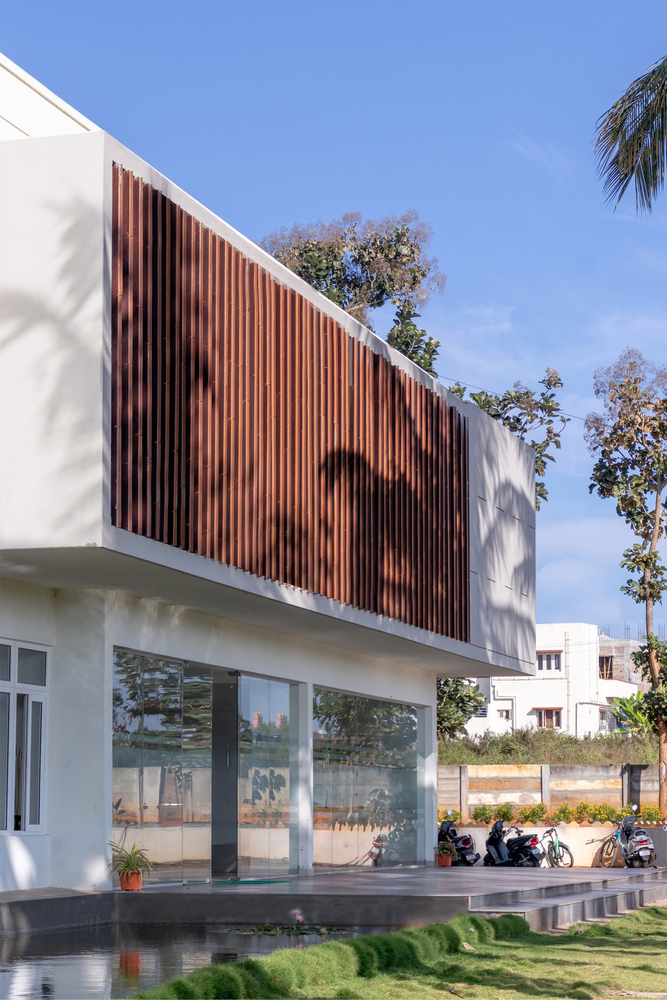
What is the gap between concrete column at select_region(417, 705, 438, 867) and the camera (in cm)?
2466

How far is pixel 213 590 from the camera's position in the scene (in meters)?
15.0

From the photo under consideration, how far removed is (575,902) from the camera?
14.7 metres

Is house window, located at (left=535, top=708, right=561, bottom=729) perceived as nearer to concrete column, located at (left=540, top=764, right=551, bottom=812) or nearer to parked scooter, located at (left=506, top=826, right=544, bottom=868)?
concrete column, located at (left=540, top=764, right=551, bottom=812)

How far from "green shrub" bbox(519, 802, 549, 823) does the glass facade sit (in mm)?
11437

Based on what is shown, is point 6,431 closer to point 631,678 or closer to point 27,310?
point 27,310

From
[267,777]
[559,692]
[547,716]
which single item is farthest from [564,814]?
[547,716]

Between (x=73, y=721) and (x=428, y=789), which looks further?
(x=428, y=789)

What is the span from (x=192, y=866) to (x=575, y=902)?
197 inches

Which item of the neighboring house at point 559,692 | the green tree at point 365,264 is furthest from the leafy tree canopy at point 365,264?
the neighboring house at point 559,692

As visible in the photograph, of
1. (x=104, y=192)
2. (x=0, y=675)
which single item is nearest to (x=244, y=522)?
(x=0, y=675)

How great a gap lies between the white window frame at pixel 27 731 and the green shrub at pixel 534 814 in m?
17.1

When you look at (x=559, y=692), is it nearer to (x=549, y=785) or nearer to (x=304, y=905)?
(x=549, y=785)

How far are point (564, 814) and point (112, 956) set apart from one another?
20.4 metres

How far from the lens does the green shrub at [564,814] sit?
1148 inches
